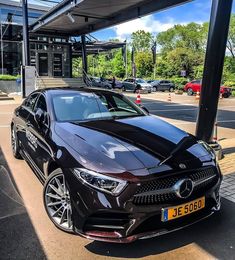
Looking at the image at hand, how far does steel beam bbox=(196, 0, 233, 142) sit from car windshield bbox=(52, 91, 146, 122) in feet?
6.18

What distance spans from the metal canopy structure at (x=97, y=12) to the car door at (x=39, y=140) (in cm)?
1070

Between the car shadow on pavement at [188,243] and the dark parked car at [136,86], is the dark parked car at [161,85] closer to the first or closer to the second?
the dark parked car at [136,86]

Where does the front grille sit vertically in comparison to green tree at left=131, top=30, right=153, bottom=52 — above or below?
below

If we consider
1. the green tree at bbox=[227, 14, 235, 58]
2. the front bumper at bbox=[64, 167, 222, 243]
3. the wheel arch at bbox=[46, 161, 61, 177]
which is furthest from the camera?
the green tree at bbox=[227, 14, 235, 58]

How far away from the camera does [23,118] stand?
557 cm

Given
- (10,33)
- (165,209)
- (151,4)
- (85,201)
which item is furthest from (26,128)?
(10,33)

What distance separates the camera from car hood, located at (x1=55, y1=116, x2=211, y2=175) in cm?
310

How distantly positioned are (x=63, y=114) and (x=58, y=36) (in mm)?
24537

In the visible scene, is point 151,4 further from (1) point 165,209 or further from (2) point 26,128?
(1) point 165,209

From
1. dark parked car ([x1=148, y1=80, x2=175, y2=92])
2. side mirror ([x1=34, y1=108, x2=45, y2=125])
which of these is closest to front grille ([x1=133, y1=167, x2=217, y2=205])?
side mirror ([x1=34, y1=108, x2=45, y2=125])

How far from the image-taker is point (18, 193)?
4.62 metres

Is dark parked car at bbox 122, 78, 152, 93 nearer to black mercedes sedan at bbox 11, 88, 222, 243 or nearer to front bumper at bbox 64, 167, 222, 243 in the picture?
black mercedes sedan at bbox 11, 88, 222, 243

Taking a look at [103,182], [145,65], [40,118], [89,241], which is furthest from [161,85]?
[103,182]

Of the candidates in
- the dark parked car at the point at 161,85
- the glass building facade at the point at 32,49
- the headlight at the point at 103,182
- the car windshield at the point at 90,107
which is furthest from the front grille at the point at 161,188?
the dark parked car at the point at 161,85
